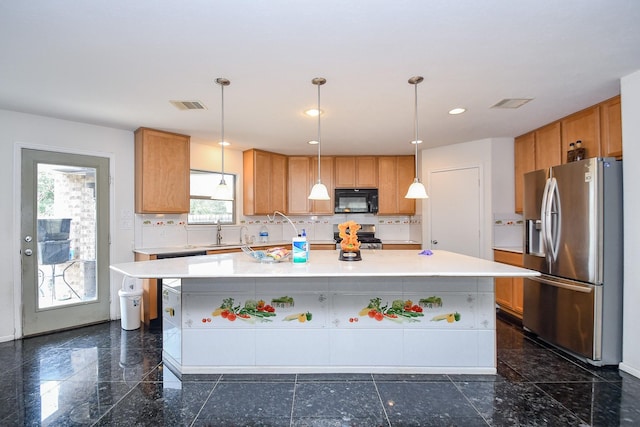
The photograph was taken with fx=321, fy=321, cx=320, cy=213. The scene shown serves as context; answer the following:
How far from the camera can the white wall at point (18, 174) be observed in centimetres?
317

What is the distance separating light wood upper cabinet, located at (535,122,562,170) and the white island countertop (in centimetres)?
196

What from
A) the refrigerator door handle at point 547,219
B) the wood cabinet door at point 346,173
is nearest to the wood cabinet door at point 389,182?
the wood cabinet door at point 346,173

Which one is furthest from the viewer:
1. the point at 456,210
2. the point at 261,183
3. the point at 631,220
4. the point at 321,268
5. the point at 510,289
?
the point at 261,183

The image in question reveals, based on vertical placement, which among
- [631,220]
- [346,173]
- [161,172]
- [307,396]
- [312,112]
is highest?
[312,112]

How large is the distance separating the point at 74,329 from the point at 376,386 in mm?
3299

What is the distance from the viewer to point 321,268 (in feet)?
7.22

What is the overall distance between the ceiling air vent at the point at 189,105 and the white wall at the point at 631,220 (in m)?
3.52

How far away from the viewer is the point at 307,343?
8.12 feet

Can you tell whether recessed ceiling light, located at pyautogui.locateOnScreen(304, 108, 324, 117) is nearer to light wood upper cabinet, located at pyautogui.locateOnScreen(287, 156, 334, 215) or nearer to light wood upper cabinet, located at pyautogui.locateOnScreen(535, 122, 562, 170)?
light wood upper cabinet, located at pyautogui.locateOnScreen(287, 156, 334, 215)

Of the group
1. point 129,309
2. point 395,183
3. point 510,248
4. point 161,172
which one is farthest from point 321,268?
point 395,183

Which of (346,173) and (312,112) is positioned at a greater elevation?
(312,112)

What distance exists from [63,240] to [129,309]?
1055mm

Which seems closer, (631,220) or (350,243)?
(631,220)

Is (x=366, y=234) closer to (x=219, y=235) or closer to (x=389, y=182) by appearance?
(x=389, y=182)
